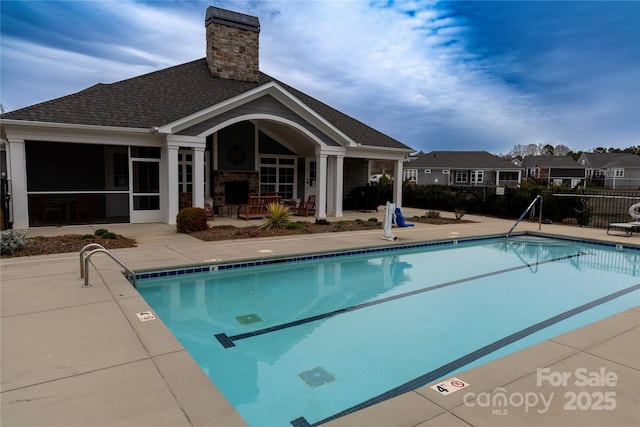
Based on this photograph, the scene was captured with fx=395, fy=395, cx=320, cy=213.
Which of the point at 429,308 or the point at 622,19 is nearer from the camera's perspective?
the point at 429,308

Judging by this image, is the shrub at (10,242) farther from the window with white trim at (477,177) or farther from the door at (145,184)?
the window with white trim at (477,177)

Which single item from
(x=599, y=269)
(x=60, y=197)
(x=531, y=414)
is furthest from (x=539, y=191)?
(x=60, y=197)

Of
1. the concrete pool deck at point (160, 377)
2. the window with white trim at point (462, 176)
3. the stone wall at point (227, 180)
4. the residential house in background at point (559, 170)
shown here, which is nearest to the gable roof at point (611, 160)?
the residential house in background at point (559, 170)

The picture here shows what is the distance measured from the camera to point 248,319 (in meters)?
5.34

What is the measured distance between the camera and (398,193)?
17328mm

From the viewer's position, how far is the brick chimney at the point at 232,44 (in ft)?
51.7

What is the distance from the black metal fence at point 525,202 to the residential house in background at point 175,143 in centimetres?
443

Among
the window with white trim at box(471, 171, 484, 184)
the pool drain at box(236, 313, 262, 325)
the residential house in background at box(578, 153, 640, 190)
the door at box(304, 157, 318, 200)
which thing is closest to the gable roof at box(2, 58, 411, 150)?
the door at box(304, 157, 318, 200)

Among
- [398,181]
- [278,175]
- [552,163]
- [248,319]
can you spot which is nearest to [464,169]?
[552,163]

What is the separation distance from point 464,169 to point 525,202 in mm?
35160

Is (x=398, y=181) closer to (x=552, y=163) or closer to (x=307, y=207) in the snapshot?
(x=307, y=207)

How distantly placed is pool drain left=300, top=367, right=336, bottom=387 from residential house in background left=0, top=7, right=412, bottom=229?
9.32m

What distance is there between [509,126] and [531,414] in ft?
109

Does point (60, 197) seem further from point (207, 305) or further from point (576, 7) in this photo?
point (576, 7)
